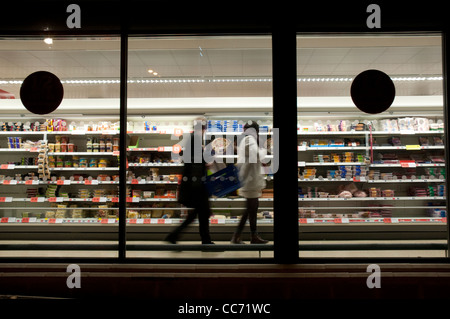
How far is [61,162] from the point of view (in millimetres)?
5539

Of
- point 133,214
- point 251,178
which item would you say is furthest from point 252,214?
point 133,214

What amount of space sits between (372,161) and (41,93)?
5034mm

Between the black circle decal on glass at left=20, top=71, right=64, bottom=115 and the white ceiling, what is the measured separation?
132 cm

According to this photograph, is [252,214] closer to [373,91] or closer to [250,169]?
[250,169]

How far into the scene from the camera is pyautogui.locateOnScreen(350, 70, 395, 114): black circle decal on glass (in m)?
2.78

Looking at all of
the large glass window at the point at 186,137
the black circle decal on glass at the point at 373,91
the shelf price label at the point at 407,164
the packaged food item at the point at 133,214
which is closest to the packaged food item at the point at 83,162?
the large glass window at the point at 186,137

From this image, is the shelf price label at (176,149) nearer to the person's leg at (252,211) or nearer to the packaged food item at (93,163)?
the packaged food item at (93,163)

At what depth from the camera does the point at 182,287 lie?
2338 millimetres

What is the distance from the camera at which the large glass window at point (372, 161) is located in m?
5.00

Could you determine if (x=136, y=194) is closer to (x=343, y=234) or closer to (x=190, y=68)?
(x=190, y=68)

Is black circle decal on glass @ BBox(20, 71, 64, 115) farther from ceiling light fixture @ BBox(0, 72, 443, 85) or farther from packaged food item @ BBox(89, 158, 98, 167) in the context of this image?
ceiling light fixture @ BBox(0, 72, 443, 85)

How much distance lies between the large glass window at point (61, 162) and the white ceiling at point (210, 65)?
47 millimetres
